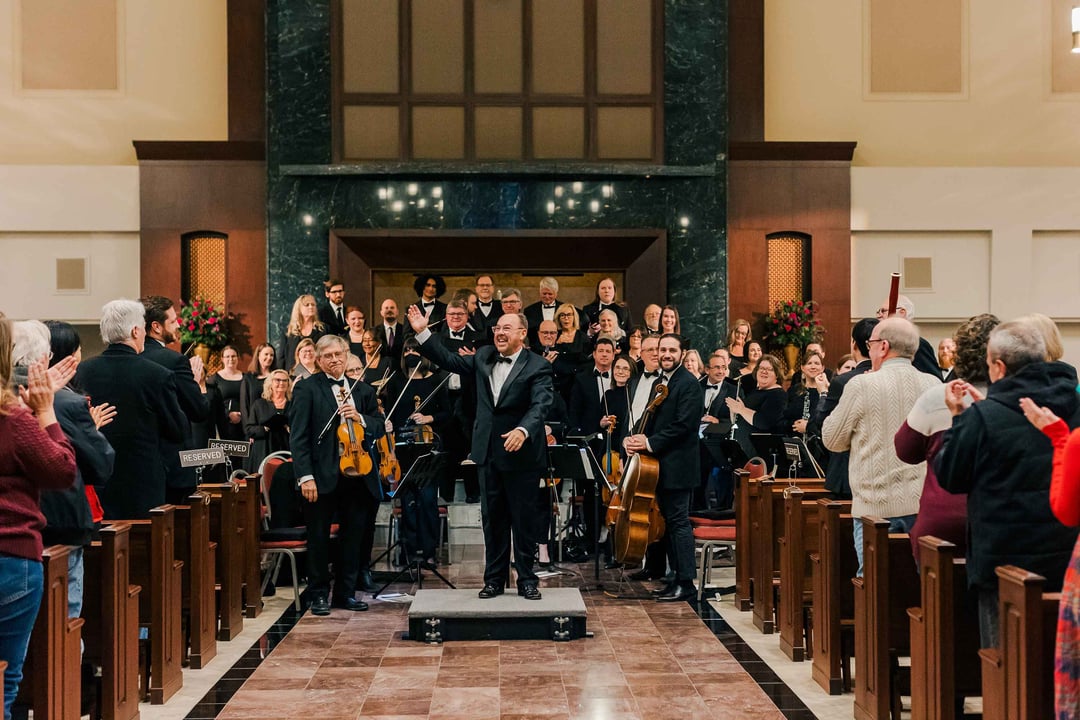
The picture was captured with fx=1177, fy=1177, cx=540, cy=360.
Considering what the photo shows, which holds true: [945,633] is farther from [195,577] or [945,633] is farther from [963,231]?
[963,231]

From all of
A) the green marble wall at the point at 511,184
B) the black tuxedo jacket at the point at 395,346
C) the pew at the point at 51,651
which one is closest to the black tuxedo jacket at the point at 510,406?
the black tuxedo jacket at the point at 395,346

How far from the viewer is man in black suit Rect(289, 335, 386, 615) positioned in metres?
6.98

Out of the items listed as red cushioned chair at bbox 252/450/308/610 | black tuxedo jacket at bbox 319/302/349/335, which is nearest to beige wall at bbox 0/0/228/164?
black tuxedo jacket at bbox 319/302/349/335

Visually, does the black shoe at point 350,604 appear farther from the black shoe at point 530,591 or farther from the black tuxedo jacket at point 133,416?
the black tuxedo jacket at point 133,416

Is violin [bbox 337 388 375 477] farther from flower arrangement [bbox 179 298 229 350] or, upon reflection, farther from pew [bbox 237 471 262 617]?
flower arrangement [bbox 179 298 229 350]

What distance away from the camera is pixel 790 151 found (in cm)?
1323

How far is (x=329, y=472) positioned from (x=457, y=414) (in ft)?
6.47

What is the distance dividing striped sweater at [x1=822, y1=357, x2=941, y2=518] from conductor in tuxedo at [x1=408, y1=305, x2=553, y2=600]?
1968mm

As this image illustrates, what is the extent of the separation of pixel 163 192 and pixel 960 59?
932 centimetres

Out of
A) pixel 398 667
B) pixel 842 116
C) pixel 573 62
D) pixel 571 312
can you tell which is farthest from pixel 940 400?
pixel 842 116

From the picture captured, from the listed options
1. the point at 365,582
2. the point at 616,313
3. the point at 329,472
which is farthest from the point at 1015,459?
the point at 616,313

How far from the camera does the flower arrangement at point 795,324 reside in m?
12.7

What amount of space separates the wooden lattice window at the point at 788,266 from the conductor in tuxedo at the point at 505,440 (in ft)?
23.3

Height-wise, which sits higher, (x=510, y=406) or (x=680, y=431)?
(x=510, y=406)
